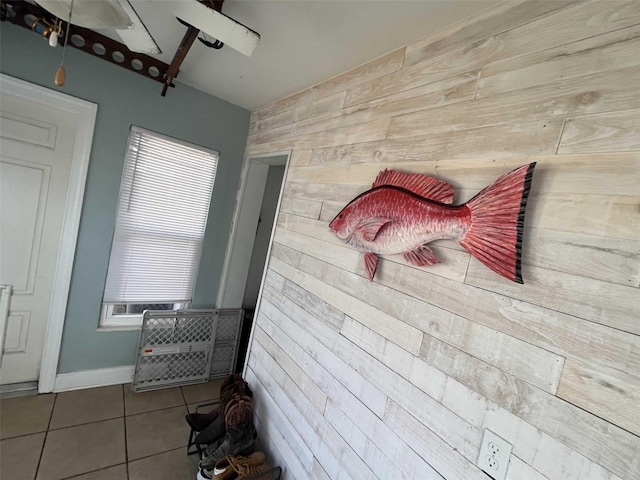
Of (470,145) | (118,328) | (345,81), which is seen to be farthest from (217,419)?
(345,81)

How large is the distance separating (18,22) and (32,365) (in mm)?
2155

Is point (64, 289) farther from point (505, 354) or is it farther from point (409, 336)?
point (505, 354)

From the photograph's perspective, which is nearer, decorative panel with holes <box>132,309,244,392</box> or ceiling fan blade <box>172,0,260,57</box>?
ceiling fan blade <box>172,0,260,57</box>

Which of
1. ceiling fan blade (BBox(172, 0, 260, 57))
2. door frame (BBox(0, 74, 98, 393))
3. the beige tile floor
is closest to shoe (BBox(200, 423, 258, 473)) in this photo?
the beige tile floor

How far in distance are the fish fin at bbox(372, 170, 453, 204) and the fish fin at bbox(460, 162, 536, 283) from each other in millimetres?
122

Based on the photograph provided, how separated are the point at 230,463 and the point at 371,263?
4.11ft

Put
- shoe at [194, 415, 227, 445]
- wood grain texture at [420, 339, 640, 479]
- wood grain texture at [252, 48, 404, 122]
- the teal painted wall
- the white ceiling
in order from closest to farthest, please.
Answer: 1. wood grain texture at [420, 339, 640, 479]
2. the white ceiling
3. wood grain texture at [252, 48, 404, 122]
4. shoe at [194, 415, 227, 445]
5. the teal painted wall

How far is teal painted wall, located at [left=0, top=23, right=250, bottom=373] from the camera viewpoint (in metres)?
1.86

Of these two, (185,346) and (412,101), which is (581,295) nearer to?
(412,101)

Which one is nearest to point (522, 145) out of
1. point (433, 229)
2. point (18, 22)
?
point (433, 229)

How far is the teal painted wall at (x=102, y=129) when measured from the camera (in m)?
1.86

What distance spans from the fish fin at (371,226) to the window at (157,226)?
1.75 metres

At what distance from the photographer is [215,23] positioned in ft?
3.53

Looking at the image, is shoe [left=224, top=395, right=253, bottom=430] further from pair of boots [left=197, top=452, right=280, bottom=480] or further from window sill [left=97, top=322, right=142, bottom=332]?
window sill [left=97, top=322, right=142, bottom=332]
